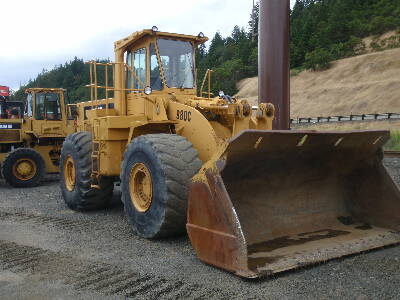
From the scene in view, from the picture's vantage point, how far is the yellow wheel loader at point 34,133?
12367 mm

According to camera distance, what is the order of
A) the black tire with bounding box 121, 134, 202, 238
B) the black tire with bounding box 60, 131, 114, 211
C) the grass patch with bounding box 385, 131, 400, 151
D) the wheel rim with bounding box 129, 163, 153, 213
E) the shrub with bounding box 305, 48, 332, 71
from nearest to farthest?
the black tire with bounding box 121, 134, 202, 238
the wheel rim with bounding box 129, 163, 153, 213
the black tire with bounding box 60, 131, 114, 211
the grass patch with bounding box 385, 131, 400, 151
the shrub with bounding box 305, 48, 332, 71

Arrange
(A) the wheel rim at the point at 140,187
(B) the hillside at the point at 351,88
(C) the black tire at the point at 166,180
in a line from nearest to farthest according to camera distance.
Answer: (C) the black tire at the point at 166,180 → (A) the wheel rim at the point at 140,187 → (B) the hillside at the point at 351,88

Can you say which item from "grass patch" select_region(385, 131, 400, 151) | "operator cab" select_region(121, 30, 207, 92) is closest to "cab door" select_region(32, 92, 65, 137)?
"operator cab" select_region(121, 30, 207, 92)

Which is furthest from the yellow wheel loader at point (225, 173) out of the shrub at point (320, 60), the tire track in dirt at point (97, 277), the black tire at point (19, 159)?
the shrub at point (320, 60)

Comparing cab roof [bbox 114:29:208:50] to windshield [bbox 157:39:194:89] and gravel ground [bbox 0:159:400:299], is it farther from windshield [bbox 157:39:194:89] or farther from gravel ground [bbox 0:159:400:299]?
gravel ground [bbox 0:159:400:299]

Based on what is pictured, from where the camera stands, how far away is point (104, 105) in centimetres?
851

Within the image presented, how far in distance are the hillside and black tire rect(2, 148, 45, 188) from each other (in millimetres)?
33550

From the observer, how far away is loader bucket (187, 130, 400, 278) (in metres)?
4.61

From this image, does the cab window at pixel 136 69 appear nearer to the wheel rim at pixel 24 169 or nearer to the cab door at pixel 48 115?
the wheel rim at pixel 24 169

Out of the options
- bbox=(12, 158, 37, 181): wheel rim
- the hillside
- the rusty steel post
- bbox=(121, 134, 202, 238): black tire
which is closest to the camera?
bbox=(121, 134, 202, 238): black tire

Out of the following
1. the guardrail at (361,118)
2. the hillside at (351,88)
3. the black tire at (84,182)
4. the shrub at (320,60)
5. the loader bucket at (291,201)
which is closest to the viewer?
the loader bucket at (291,201)

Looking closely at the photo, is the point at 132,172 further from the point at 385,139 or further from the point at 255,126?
the point at 385,139

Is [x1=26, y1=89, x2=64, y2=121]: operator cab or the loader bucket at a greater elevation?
[x1=26, y1=89, x2=64, y2=121]: operator cab

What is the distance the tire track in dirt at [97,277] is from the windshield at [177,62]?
320cm
